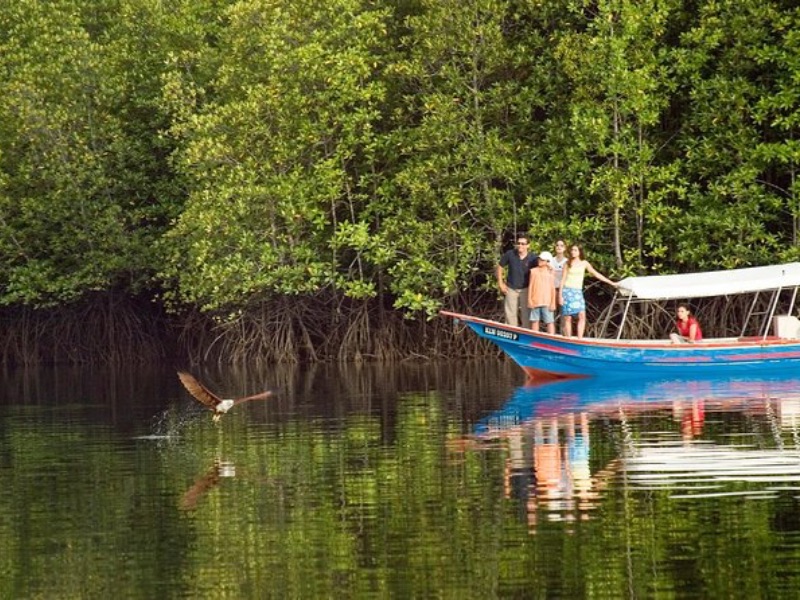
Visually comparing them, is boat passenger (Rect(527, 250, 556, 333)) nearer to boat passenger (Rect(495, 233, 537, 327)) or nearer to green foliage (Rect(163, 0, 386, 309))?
boat passenger (Rect(495, 233, 537, 327))

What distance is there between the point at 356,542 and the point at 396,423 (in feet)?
29.8

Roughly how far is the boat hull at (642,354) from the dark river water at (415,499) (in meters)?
3.04

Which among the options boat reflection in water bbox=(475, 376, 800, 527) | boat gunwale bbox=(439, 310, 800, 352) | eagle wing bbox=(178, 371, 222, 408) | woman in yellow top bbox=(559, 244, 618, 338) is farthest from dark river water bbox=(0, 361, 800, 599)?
woman in yellow top bbox=(559, 244, 618, 338)

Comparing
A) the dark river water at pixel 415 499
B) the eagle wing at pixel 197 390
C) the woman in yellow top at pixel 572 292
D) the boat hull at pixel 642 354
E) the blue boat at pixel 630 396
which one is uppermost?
the woman in yellow top at pixel 572 292

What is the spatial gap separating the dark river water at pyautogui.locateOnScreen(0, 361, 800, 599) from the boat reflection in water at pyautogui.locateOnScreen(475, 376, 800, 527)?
0.15ft

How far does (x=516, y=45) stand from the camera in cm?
3622

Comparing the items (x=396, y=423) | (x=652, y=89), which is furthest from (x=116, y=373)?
(x=396, y=423)

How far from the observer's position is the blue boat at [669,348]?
29172 mm

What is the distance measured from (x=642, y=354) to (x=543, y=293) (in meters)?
2.05

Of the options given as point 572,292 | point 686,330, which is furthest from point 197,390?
point 686,330

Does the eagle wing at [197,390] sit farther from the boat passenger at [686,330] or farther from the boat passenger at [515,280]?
the boat passenger at [515,280]

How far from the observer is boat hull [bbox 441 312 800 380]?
29109 mm

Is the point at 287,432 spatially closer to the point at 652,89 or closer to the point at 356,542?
the point at 356,542

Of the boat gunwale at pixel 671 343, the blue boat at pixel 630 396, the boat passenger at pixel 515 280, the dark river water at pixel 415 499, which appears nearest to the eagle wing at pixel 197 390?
the dark river water at pixel 415 499
